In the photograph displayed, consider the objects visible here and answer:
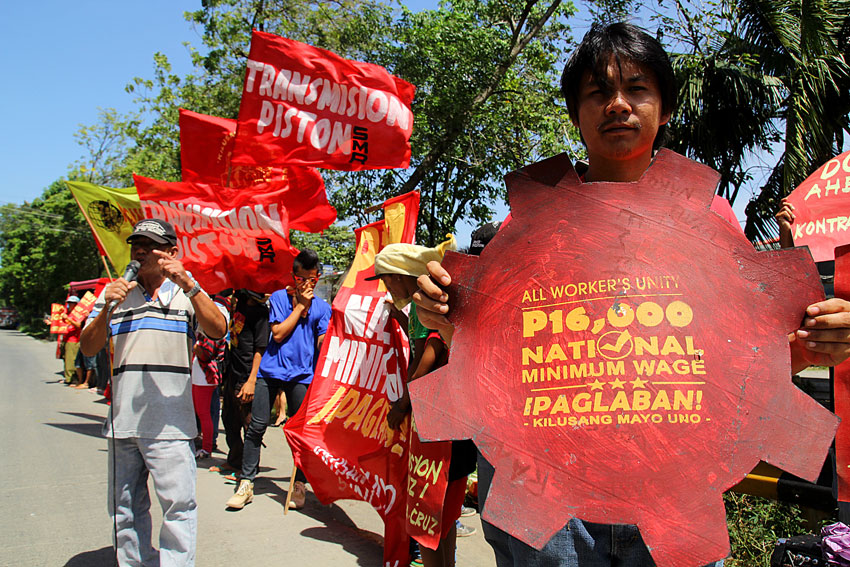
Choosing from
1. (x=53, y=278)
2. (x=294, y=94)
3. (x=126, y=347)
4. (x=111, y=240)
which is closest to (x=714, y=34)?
(x=294, y=94)

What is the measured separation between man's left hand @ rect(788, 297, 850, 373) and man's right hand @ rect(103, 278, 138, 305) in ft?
8.78

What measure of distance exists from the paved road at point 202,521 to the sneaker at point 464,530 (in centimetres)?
4

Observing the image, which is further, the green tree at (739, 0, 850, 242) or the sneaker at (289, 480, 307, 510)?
the green tree at (739, 0, 850, 242)

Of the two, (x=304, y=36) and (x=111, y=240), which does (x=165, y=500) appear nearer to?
(x=111, y=240)

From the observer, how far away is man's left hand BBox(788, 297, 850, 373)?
122 centimetres

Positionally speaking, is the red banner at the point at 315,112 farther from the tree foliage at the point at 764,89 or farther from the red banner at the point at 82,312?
the red banner at the point at 82,312

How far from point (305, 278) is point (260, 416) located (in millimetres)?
1114

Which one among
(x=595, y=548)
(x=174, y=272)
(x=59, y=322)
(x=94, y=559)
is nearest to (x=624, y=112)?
(x=595, y=548)

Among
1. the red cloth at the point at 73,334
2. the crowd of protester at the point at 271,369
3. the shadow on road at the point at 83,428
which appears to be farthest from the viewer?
the red cloth at the point at 73,334

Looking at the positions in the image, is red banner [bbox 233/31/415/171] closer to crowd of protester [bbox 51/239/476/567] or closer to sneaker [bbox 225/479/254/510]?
crowd of protester [bbox 51/239/476/567]

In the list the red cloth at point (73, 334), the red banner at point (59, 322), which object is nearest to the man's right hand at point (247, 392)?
the red cloth at point (73, 334)

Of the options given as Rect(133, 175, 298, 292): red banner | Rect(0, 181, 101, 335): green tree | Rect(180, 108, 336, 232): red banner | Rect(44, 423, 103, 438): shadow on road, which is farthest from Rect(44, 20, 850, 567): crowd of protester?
Rect(0, 181, 101, 335): green tree

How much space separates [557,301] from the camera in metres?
1.34

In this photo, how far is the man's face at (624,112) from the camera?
1403mm
